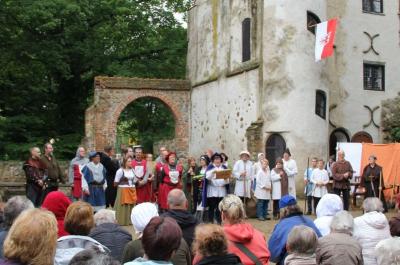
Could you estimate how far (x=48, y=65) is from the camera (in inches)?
973

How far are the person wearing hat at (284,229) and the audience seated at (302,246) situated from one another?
825 millimetres

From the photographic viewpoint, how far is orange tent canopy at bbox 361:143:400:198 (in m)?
18.1

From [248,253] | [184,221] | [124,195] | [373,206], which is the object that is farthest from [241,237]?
[124,195]

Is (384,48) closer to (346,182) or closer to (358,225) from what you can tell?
(346,182)

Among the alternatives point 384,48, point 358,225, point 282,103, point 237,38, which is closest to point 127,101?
point 237,38

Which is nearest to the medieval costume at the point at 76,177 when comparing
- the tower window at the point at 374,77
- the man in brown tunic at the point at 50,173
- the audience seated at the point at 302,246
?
the man in brown tunic at the point at 50,173

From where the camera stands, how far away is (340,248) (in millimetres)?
5172

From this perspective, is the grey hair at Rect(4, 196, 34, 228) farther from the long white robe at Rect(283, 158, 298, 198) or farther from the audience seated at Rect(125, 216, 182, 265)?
the long white robe at Rect(283, 158, 298, 198)

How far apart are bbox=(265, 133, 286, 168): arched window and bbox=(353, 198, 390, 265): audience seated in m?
14.4

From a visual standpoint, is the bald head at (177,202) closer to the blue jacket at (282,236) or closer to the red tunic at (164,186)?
the blue jacket at (282,236)

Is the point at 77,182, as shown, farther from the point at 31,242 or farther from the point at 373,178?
the point at 31,242

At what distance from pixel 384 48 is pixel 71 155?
14631 mm

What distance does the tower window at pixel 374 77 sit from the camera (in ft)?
76.9

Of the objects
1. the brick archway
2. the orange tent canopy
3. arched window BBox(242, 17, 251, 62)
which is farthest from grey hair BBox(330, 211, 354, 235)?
the brick archway
